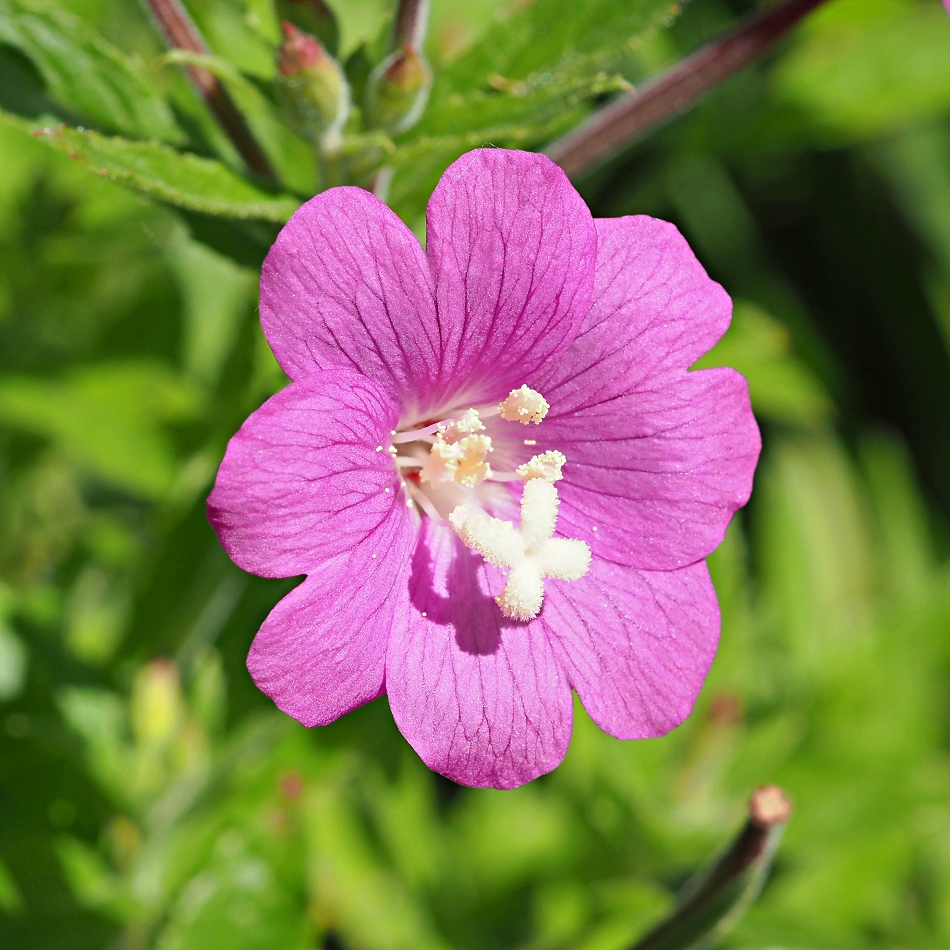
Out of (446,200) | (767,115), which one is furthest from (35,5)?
(767,115)

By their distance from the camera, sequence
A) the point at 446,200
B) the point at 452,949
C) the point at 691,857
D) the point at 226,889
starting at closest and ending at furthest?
the point at 446,200 < the point at 226,889 < the point at 691,857 < the point at 452,949

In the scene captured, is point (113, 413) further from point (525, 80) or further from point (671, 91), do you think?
point (671, 91)

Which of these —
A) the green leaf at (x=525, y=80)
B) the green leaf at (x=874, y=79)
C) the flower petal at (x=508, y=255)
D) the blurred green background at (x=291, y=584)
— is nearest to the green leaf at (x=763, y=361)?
the blurred green background at (x=291, y=584)

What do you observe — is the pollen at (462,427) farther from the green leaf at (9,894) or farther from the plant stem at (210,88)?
the green leaf at (9,894)

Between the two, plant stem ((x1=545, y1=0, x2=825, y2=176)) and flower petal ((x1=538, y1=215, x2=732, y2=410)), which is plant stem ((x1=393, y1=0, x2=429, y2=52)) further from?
flower petal ((x1=538, y1=215, x2=732, y2=410))

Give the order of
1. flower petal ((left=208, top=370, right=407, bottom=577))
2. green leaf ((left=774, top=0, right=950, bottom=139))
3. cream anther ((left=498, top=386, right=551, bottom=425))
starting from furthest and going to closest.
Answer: green leaf ((left=774, top=0, right=950, bottom=139)), cream anther ((left=498, top=386, right=551, bottom=425)), flower petal ((left=208, top=370, right=407, bottom=577))

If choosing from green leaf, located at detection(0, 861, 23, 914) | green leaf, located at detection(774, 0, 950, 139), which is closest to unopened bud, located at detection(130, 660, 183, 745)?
green leaf, located at detection(0, 861, 23, 914)

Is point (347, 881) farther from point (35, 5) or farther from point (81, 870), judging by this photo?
point (35, 5)
